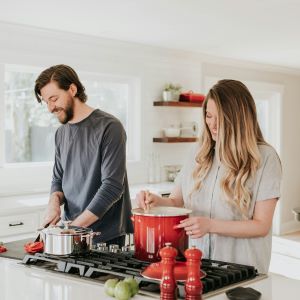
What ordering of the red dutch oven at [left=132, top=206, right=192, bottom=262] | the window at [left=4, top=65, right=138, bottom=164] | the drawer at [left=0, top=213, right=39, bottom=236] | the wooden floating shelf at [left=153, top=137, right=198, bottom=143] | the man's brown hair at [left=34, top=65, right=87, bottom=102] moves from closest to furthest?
the red dutch oven at [left=132, top=206, right=192, bottom=262] < the man's brown hair at [left=34, top=65, right=87, bottom=102] < the drawer at [left=0, top=213, right=39, bottom=236] < the window at [left=4, top=65, right=138, bottom=164] < the wooden floating shelf at [left=153, top=137, right=198, bottom=143]

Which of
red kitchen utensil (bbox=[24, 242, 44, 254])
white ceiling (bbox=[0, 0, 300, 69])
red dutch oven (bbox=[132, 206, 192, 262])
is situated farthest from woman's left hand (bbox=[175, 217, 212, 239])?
white ceiling (bbox=[0, 0, 300, 69])

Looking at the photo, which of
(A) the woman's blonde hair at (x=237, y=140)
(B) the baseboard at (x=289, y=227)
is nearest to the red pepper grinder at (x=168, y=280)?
(A) the woman's blonde hair at (x=237, y=140)

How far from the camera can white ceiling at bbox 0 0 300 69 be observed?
12.0ft

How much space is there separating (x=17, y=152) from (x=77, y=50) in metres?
1.07

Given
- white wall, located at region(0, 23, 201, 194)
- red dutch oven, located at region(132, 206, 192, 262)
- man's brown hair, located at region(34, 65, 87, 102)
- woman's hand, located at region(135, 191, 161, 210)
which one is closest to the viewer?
red dutch oven, located at region(132, 206, 192, 262)

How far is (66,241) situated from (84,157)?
65 centimetres

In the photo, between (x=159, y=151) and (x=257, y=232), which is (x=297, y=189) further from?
(x=257, y=232)

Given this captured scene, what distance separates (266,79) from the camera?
7453 millimetres

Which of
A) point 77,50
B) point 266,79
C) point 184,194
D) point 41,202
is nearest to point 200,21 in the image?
point 77,50

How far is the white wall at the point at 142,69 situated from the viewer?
450 centimetres

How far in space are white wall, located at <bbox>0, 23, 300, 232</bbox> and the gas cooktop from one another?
2703 mm

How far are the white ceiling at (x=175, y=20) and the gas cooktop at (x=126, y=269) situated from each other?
2139mm

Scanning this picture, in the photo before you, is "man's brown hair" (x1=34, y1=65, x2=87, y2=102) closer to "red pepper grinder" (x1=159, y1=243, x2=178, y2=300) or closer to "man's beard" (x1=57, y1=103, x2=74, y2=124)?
"man's beard" (x1=57, y1=103, x2=74, y2=124)

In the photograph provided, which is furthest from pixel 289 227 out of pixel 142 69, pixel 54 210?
pixel 54 210
